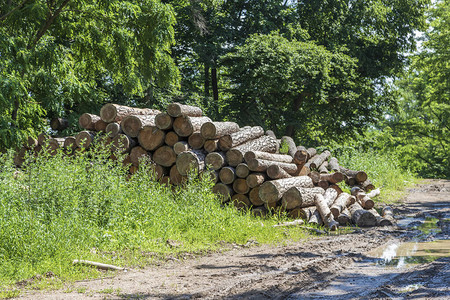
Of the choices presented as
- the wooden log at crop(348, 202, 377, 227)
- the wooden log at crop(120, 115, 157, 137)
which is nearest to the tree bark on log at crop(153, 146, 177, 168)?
the wooden log at crop(120, 115, 157, 137)

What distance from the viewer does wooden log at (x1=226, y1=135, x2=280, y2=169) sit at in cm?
1084

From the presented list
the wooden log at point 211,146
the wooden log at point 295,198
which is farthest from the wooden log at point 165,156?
the wooden log at point 295,198

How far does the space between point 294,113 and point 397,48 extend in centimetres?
736

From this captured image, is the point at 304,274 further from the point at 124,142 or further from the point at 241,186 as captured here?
the point at 124,142

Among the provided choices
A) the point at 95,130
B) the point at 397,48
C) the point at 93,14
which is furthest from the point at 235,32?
the point at 95,130

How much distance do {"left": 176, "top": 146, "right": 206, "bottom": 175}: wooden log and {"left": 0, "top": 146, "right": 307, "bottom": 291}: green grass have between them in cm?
85

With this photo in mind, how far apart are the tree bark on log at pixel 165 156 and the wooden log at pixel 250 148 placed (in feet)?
4.20

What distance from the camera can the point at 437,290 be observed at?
16.4 feet

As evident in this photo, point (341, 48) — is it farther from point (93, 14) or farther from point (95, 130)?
point (95, 130)

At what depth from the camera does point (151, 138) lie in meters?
10.9

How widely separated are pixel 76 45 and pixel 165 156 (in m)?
5.73

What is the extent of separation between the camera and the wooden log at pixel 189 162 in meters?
10.5

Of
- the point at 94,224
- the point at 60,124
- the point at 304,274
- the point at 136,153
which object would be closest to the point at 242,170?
the point at 136,153

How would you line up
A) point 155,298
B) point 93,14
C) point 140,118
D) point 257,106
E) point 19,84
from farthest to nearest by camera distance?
point 257,106, point 93,14, point 140,118, point 19,84, point 155,298
